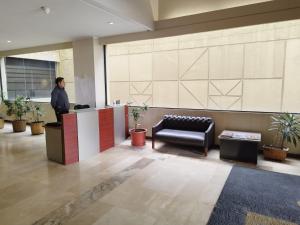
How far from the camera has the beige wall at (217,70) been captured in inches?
179

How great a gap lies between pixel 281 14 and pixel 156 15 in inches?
94.4

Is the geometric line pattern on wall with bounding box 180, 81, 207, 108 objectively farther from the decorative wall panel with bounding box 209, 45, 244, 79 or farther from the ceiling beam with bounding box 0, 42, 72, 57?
the ceiling beam with bounding box 0, 42, 72, 57

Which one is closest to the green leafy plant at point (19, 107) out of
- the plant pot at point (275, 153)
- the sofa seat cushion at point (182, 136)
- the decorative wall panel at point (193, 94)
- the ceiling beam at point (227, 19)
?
the ceiling beam at point (227, 19)

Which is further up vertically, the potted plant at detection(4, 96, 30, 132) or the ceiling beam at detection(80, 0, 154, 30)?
the ceiling beam at detection(80, 0, 154, 30)

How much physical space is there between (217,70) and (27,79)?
6.78m

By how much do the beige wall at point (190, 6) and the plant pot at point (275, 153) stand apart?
267cm

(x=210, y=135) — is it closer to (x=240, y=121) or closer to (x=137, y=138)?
(x=240, y=121)

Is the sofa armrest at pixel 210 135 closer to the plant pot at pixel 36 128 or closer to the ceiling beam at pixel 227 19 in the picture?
the ceiling beam at pixel 227 19

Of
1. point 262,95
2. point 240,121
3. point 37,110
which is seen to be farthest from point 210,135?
point 37,110

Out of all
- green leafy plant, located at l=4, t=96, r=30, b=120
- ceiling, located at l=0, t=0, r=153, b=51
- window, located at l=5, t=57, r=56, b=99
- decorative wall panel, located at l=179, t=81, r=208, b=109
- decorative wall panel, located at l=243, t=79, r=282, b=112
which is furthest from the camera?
window, located at l=5, t=57, r=56, b=99

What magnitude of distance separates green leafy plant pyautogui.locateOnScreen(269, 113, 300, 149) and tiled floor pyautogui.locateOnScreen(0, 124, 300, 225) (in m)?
0.41

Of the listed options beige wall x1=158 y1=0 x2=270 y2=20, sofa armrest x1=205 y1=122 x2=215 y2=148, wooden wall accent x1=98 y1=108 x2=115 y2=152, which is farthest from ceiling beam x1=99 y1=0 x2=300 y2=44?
sofa armrest x1=205 y1=122 x2=215 y2=148

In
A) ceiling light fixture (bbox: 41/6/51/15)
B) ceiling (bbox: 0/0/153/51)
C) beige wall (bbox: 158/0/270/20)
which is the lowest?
ceiling light fixture (bbox: 41/6/51/15)

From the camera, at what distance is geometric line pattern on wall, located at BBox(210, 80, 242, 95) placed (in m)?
5.06
